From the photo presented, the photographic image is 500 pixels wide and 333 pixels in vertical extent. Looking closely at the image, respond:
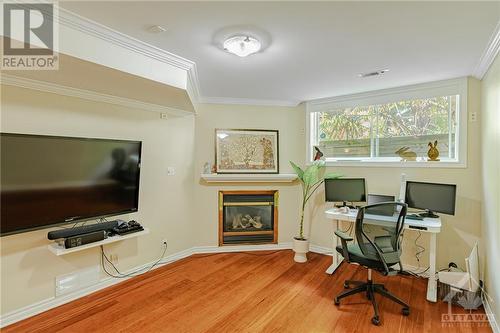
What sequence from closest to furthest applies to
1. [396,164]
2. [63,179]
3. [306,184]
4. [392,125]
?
[63,179], [396,164], [392,125], [306,184]

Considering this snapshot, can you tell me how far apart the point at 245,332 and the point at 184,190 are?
7.00 ft

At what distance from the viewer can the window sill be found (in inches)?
117

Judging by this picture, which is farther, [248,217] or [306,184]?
[248,217]

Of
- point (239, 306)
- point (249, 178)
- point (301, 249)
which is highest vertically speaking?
point (249, 178)

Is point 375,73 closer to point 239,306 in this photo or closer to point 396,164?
point 396,164

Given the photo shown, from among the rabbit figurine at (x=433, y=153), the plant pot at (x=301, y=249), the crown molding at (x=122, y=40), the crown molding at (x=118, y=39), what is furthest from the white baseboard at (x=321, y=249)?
the crown molding at (x=118, y=39)

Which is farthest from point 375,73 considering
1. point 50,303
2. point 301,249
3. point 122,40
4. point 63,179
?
point 50,303

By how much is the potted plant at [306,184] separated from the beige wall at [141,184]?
1.63 meters

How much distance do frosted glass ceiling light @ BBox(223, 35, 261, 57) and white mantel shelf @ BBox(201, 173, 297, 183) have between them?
2.03m

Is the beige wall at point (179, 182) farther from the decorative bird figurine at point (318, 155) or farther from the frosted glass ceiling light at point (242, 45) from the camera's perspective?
the frosted glass ceiling light at point (242, 45)

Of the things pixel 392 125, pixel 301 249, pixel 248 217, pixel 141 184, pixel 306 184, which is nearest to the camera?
pixel 141 184

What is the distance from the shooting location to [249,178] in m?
3.93

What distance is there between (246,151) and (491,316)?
3278mm

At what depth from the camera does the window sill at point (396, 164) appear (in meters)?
2.98
